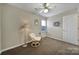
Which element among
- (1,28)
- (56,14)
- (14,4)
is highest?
(14,4)

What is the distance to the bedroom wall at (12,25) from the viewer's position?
2146mm

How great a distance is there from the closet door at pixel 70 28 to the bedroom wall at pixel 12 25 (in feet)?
3.30

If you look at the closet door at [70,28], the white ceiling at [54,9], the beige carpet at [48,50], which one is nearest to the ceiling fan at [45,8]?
the white ceiling at [54,9]

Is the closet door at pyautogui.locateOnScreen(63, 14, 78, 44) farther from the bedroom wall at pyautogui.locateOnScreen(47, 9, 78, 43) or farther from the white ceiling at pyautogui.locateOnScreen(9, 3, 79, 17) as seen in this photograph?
the white ceiling at pyautogui.locateOnScreen(9, 3, 79, 17)

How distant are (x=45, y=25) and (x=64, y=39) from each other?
614mm

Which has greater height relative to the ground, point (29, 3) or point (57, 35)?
point (29, 3)

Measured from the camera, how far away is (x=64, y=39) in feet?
7.53

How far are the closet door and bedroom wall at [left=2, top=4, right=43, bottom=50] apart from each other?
1007mm

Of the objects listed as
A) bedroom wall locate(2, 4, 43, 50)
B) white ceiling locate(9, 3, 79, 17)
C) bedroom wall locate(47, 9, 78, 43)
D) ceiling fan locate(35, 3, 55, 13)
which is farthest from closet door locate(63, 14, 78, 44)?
bedroom wall locate(2, 4, 43, 50)

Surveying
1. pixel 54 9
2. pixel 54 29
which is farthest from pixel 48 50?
pixel 54 9

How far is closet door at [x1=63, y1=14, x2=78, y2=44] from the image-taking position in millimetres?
2205

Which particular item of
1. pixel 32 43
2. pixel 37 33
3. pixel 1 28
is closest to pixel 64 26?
pixel 37 33

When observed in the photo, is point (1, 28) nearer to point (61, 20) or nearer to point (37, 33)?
point (37, 33)

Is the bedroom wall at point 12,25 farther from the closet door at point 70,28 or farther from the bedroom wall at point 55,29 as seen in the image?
the closet door at point 70,28
